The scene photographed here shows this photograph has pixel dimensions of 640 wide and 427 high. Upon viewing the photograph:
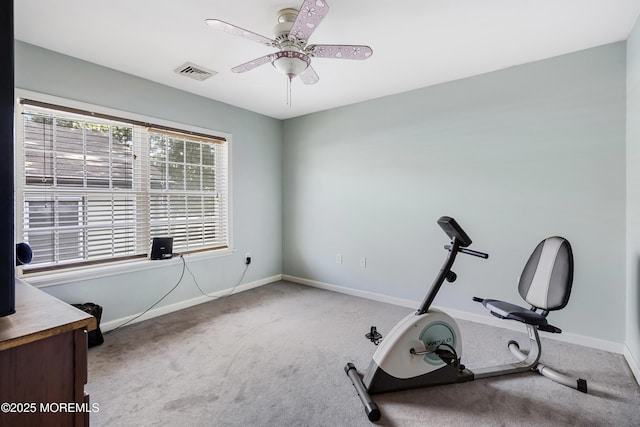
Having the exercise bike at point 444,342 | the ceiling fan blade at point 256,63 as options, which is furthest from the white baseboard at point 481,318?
the ceiling fan blade at point 256,63

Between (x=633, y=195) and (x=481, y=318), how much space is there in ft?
5.17

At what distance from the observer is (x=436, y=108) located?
3211 mm

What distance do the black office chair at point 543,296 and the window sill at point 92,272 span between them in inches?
120

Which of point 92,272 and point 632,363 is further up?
point 92,272

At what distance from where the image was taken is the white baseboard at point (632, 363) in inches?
78.6

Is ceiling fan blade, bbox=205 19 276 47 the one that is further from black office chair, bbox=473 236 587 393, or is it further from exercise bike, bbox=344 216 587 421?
black office chair, bbox=473 236 587 393

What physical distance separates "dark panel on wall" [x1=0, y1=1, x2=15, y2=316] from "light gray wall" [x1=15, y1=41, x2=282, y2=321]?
2.00 m

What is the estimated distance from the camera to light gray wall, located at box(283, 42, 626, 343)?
2.43m

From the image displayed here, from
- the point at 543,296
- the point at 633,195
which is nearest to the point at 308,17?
the point at 543,296

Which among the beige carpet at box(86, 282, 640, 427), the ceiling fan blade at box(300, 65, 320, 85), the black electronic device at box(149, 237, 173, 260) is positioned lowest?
the beige carpet at box(86, 282, 640, 427)

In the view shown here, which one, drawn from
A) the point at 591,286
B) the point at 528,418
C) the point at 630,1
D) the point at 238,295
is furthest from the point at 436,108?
the point at 238,295

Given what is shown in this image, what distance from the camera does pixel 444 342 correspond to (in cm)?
195

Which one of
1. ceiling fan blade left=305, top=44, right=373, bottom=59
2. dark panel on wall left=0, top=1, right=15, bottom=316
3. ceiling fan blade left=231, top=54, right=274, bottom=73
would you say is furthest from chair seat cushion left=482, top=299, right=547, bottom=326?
dark panel on wall left=0, top=1, right=15, bottom=316

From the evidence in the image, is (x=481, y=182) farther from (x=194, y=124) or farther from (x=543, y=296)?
(x=194, y=124)
